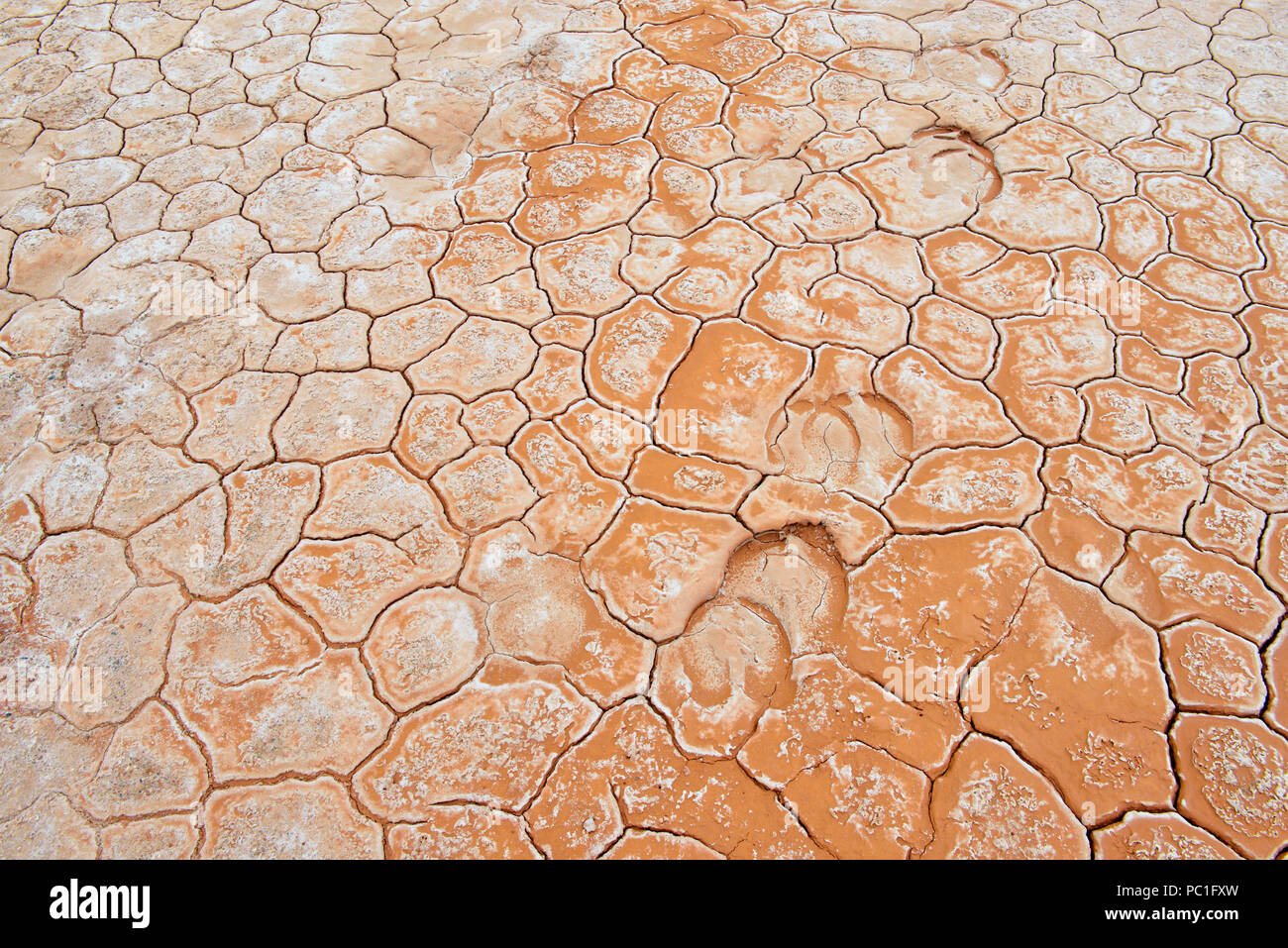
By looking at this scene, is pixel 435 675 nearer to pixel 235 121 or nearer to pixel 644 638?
pixel 644 638

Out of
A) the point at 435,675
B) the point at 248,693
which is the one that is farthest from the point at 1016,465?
the point at 248,693

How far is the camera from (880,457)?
7.43 feet

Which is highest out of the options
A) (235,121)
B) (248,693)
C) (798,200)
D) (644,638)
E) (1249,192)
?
(1249,192)

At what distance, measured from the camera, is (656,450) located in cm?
229

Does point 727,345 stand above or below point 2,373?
above

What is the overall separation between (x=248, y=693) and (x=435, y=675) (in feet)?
1.52

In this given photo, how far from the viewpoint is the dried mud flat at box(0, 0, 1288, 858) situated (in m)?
1.78

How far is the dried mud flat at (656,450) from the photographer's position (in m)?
1.78

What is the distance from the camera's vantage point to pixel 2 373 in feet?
8.39
